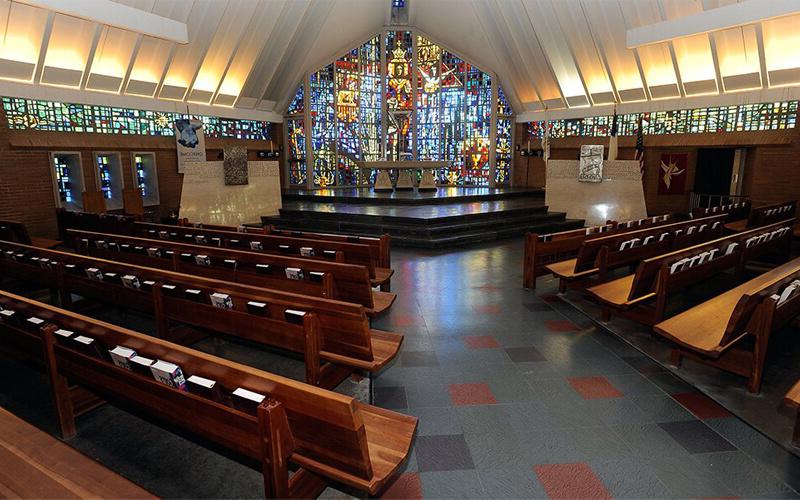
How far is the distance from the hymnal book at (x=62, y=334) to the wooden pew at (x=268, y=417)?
0.30 ft

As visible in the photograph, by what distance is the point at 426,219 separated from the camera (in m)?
8.32

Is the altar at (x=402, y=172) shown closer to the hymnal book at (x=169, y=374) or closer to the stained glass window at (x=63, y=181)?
the stained glass window at (x=63, y=181)

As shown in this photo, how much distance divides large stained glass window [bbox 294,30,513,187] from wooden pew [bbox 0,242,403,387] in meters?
12.9

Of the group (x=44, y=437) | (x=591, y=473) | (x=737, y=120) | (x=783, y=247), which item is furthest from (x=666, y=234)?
(x=737, y=120)

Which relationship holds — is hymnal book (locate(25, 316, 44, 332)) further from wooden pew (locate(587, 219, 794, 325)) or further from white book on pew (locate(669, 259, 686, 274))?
white book on pew (locate(669, 259, 686, 274))

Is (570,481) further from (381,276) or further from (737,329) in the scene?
(381,276)

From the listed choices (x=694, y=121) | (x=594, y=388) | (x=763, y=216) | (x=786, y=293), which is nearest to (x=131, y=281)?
(x=594, y=388)

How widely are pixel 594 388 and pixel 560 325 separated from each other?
4.05 feet

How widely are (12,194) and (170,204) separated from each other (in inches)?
145

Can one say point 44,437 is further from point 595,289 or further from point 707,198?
point 707,198

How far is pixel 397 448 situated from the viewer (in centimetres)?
185

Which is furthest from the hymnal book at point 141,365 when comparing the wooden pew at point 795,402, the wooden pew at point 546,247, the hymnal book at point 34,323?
the wooden pew at point 546,247

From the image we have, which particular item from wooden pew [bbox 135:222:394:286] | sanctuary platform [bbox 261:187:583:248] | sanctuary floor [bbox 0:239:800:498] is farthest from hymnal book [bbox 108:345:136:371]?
sanctuary platform [bbox 261:187:583:248]

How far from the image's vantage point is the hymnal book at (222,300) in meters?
2.73
